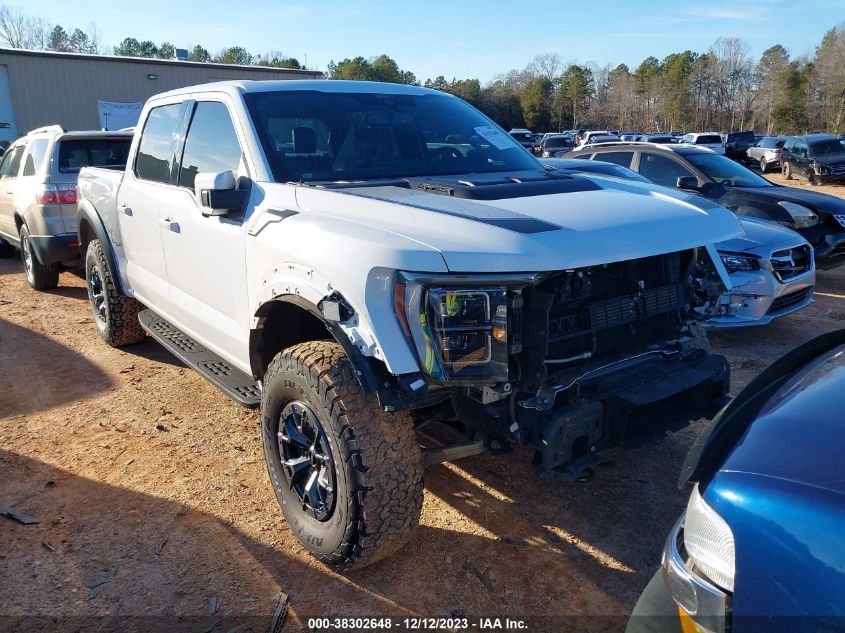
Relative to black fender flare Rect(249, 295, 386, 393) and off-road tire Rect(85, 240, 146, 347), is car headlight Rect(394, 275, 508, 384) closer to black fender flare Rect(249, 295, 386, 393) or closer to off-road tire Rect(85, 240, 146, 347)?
black fender flare Rect(249, 295, 386, 393)

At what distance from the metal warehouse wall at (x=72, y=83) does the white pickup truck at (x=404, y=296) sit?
27.4 meters

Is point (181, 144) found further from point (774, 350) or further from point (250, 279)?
point (774, 350)

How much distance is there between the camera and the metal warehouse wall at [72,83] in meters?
26.4

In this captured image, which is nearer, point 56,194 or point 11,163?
point 56,194

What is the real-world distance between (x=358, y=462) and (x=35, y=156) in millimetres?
7834

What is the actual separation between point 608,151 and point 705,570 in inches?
347

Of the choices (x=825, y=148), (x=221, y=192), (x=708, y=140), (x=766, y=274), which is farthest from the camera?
(x=708, y=140)

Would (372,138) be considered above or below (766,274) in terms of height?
above

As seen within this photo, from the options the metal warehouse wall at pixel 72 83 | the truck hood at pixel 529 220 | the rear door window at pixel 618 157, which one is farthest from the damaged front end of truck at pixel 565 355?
the metal warehouse wall at pixel 72 83

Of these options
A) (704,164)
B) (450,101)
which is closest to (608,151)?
(704,164)

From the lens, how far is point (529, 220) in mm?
2715

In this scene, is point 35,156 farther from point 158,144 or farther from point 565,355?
point 565,355

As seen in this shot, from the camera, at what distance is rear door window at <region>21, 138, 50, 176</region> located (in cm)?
817

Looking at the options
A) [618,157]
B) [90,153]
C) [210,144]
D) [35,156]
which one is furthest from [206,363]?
[618,157]
